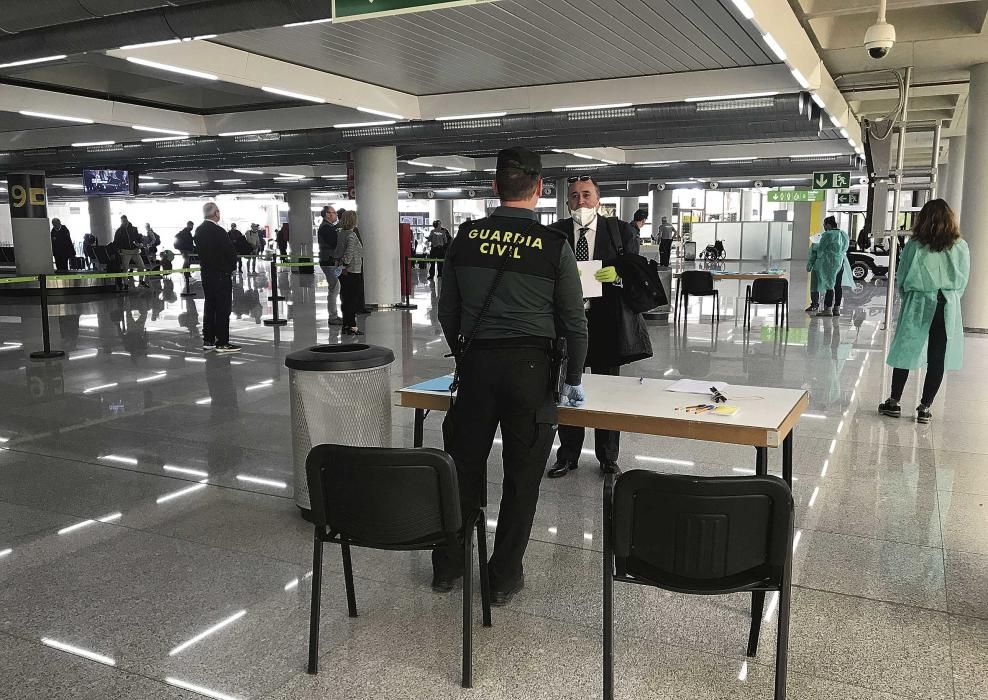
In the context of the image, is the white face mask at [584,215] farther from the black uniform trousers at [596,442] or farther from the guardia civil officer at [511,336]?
the guardia civil officer at [511,336]

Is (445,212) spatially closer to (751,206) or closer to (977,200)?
(751,206)

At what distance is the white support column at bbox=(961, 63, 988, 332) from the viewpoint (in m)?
10.3

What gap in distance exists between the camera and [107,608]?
120 inches

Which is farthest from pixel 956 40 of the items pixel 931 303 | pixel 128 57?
pixel 128 57

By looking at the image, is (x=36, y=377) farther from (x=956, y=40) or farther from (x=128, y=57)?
(x=956, y=40)

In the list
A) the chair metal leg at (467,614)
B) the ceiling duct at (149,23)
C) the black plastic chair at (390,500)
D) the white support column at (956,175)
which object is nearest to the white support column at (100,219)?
the ceiling duct at (149,23)

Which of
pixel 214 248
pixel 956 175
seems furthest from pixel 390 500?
pixel 956 175

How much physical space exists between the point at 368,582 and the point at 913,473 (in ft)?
10.8

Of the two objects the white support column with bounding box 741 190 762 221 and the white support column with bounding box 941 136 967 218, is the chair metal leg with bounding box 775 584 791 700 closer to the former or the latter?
the white support column with bounding box 941 136 967 218

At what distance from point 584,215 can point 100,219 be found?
26895 mm

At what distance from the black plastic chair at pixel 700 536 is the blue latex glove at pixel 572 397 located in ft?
2.87

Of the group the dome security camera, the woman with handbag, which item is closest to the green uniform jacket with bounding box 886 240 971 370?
the dome security camera

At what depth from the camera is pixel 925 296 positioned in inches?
225

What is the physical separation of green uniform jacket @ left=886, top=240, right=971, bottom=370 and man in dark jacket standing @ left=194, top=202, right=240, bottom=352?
22.1 ft
